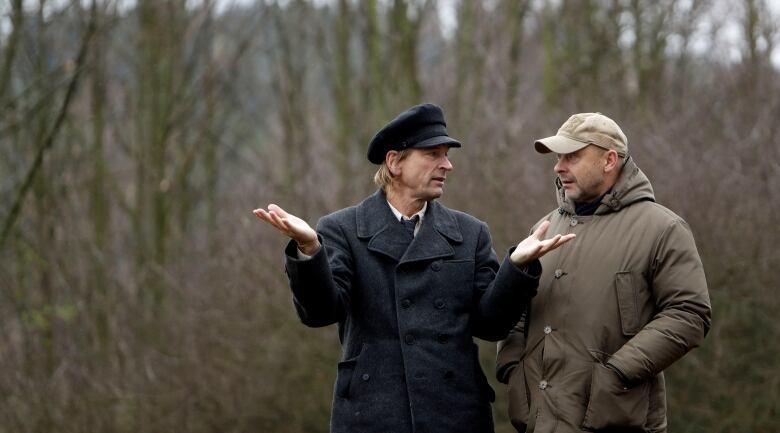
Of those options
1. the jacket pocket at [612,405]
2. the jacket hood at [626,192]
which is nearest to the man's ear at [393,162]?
the jacket hood at [626,192]

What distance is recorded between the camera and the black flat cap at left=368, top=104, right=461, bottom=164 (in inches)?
188

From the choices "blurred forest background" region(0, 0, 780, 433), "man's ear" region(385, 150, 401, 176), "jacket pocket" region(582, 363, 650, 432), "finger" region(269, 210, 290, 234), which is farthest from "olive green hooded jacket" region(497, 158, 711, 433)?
"blurred forest background" region(0, 0, 780, 433)

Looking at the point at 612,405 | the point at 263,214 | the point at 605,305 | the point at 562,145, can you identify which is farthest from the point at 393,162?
the point at 612,405

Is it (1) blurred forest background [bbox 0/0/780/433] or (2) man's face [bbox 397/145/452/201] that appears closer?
(2) man's face [bbox 397/145/452/201]

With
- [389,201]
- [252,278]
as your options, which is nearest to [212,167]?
[252,278]

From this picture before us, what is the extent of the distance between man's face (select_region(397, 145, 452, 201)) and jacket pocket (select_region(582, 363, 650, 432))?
0.96 metres

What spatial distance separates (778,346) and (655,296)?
531 cm

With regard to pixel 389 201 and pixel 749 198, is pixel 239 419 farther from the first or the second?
pixel 389 201

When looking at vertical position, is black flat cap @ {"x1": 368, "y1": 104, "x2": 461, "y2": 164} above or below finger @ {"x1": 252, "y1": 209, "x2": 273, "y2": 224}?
above

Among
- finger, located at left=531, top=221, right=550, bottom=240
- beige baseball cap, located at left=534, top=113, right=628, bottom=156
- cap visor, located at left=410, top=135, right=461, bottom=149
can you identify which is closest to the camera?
finger, located at left=531, top=221, right=550, bottom=240

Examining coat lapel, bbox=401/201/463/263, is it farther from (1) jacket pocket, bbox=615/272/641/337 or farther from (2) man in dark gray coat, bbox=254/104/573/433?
(1) jacket pocket, bbox=615/272/641/337

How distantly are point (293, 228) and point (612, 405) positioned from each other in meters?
1.26

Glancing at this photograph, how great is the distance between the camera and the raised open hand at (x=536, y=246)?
4324 mm

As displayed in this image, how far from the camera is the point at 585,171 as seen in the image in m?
4.59
